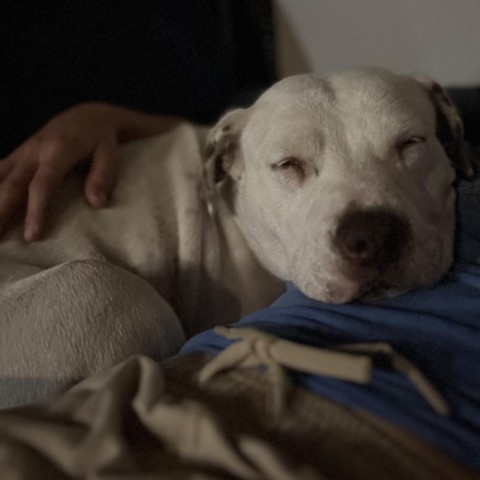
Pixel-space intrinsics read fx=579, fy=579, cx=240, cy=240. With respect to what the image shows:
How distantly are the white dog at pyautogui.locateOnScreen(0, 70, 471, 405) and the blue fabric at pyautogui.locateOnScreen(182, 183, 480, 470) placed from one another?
5 cm

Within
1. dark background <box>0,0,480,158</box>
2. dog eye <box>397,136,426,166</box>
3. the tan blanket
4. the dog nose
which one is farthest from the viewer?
dark background <box>0,0,480,158</box>

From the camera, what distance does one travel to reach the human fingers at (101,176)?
1462 millimetres

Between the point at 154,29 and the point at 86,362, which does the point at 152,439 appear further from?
the point at 154,29

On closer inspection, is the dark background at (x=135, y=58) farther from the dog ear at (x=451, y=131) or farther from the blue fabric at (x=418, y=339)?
the blue fabric at (x=418, y=339)

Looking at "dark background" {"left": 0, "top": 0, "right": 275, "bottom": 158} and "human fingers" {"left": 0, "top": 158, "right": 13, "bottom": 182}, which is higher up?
"dark background" {"left": 0, "top": 0, "right": 275, "bottom": 158}

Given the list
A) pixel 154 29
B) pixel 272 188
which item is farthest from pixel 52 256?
pixel 154 29

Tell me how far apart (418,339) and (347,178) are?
0.38 metres

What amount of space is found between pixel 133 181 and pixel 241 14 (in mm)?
1656

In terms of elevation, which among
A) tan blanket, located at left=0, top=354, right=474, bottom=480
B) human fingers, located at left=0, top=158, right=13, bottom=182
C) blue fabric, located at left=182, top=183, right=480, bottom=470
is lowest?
blue fabric, located at left=182, top=183, right=480, bottom=470

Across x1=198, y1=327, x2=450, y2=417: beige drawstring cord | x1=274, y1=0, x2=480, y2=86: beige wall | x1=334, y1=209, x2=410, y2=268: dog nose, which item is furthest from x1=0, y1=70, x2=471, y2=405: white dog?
x1=274, y1=0, x2=480, y2=86: beige wall

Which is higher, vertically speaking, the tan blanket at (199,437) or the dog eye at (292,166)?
the dog eye at (292,166)

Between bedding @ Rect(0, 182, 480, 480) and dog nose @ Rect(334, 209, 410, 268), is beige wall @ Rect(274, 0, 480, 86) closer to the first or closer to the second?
dog nose @ Rect(334, 209, 410, 268)

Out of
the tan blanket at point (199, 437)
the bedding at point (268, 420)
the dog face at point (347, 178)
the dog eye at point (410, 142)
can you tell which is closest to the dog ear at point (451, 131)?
the dog face at point (347, 178)

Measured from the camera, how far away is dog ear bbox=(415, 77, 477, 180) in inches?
52.8
